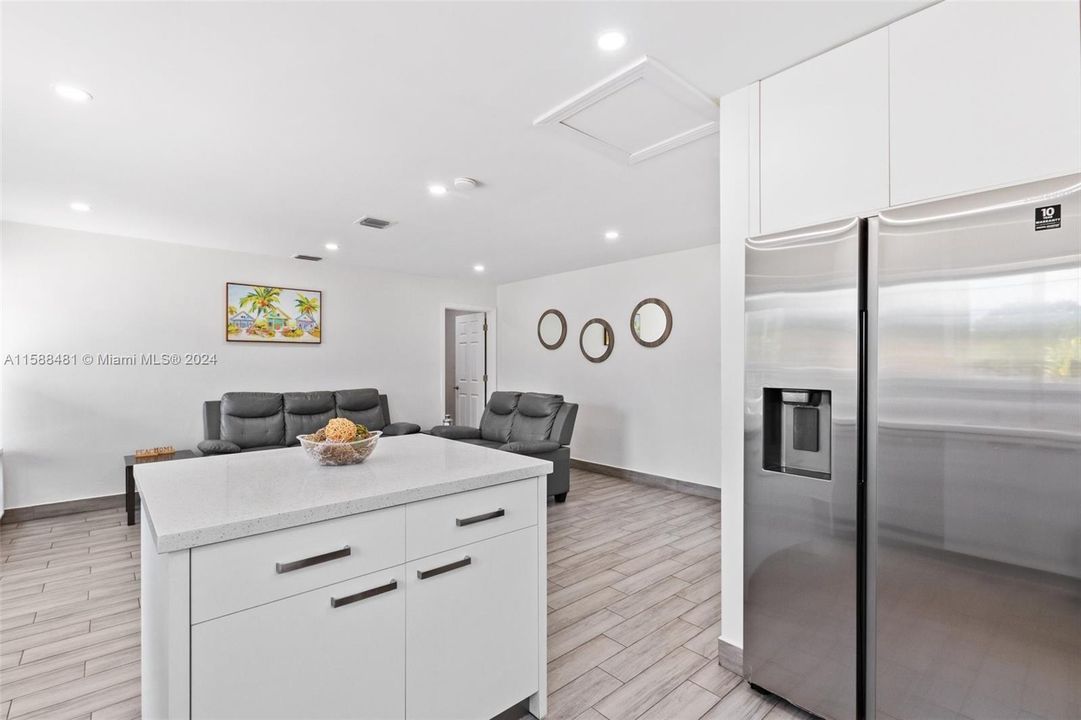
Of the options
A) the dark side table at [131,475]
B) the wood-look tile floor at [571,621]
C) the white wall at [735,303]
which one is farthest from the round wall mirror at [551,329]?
the white wall at [735,303]

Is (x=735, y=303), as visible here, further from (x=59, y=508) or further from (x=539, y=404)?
(x=59, y=508)

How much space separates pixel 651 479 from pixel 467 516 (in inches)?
165

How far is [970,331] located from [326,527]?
196 cm

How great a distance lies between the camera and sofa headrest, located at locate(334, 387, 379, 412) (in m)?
5.62

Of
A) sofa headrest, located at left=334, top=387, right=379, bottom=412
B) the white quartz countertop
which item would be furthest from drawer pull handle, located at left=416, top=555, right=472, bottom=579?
sofa headrest, located at left=334, top=387, right=379, bottom=412

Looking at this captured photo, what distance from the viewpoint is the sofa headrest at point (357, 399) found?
221 inches

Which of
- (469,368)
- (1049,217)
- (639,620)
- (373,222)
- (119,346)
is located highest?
(373,222)

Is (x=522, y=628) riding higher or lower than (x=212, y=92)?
lower

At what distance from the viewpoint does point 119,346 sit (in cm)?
464

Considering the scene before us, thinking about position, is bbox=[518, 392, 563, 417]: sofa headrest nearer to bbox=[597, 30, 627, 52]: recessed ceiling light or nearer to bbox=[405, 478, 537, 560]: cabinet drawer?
bbox=[405, 478, 537, 560]: cabinet drawer

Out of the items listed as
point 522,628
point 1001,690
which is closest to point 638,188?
point 522,628

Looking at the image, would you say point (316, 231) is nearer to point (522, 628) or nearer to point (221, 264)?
point (221, 264)

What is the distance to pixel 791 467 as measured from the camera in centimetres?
198

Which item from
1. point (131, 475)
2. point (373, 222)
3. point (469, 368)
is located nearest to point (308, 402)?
point (131, 475)
